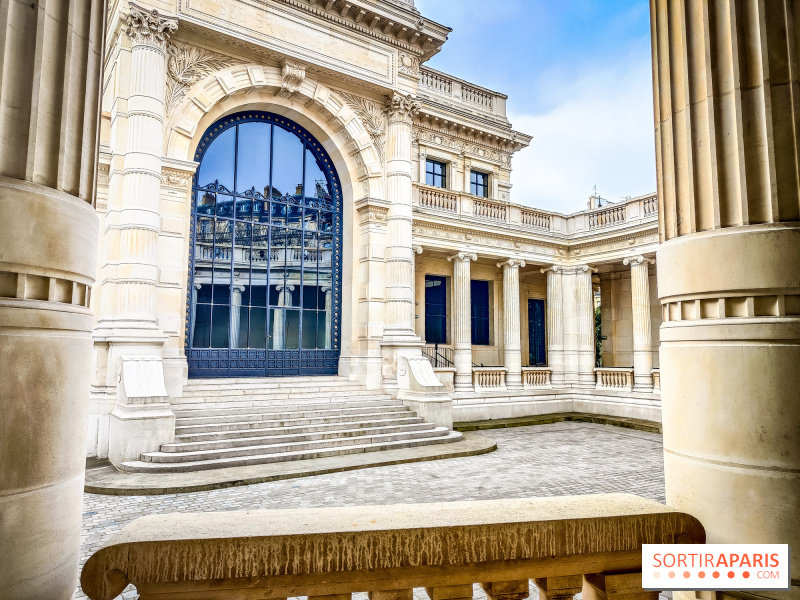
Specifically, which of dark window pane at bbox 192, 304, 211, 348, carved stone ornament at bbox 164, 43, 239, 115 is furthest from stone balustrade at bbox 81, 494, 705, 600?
carved stone ornament at bbox 164, 43, 239, 115

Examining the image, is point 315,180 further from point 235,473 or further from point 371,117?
point 235,473

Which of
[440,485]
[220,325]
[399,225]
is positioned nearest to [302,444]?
[440,485]

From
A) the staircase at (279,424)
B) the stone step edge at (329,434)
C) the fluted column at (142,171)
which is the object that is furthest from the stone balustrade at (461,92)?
the stone step edge at (329,434)

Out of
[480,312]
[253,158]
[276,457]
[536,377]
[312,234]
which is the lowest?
[276,457]

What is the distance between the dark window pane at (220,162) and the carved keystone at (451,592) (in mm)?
13785

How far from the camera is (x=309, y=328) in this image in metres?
15.4

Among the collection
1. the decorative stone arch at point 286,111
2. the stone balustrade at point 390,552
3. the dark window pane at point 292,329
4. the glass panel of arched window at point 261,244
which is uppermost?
the decorative stone arch at point 286,111

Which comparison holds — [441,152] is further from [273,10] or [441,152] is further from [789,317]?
[789,317]

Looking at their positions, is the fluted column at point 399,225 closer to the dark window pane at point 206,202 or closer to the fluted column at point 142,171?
the dark window pane at point 206,202

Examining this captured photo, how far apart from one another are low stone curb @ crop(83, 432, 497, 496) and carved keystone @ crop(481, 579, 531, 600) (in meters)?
7.51

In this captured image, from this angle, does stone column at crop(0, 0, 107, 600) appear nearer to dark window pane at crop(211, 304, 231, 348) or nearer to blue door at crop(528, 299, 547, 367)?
dark window pane at crop(211, 304, 231, 348)

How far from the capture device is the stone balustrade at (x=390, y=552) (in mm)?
1798

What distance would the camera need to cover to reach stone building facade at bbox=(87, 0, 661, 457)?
38.6 ft

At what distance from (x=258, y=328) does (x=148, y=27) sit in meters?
7.70
